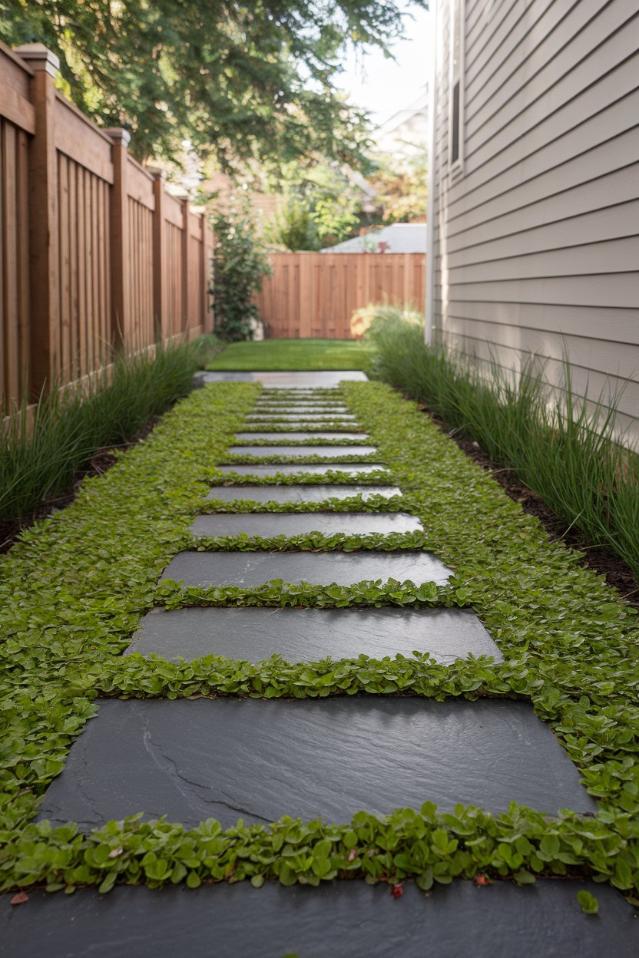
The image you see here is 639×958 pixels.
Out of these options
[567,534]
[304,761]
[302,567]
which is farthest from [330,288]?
[304,761]

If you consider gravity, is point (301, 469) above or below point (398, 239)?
below

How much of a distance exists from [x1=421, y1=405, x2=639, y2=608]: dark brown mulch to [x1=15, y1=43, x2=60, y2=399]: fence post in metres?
2.17

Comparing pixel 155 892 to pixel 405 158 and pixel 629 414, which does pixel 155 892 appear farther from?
pixel 405 158

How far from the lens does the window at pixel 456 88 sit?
853cm

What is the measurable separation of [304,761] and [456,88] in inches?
336

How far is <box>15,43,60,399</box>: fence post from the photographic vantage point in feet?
14.9

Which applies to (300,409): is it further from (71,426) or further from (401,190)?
(401,190)

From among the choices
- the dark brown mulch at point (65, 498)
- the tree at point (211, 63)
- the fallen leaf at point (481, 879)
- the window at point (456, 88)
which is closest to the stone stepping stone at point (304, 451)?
the dark brown mulch at point (65, 498)

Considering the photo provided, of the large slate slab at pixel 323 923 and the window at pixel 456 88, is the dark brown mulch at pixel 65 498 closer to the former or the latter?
the large slate slab at pixel 323 923

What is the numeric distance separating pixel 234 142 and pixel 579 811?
11.7 m

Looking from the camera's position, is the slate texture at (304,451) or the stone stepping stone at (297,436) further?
the stone stepping stone at (297,436)

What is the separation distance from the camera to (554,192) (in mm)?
5125

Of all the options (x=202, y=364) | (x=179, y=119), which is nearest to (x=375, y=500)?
(x=202, y=364)

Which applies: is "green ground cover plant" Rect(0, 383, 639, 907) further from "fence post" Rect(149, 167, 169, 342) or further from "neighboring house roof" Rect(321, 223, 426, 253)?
"neighboring house roof" Rect(321, 223, 426, 253)
